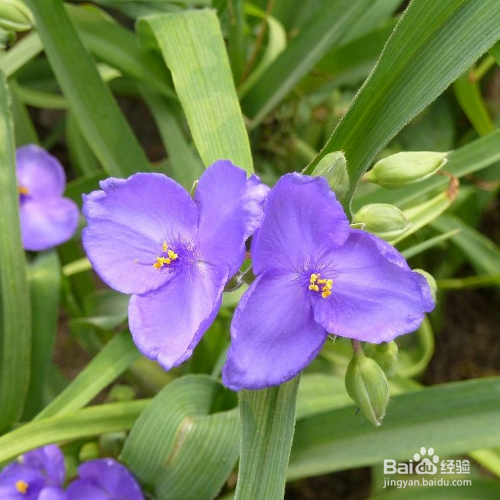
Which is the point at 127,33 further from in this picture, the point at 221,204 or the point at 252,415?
the point at 252,415

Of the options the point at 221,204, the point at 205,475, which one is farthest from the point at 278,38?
the point at 205,475

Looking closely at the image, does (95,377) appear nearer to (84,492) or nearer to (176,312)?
(84,492)

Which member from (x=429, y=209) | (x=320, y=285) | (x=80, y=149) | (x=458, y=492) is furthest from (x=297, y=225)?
(x=80, y=149)

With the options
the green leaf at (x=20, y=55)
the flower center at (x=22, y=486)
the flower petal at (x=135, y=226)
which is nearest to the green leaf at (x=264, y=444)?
Result: the flower petal at (x=135, y=226)

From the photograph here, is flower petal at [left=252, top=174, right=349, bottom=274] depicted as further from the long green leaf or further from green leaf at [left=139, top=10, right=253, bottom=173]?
the long green leaf

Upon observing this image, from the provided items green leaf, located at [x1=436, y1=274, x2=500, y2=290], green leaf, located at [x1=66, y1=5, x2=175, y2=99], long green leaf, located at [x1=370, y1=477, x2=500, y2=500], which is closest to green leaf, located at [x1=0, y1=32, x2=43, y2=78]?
green leaf, located at [x1=66, y1=5, x2=175, y2=99]

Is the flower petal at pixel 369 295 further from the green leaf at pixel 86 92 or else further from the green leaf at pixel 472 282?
the green leaf at pixel 472 282

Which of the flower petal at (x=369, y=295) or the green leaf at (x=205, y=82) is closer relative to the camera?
the flower petal at (x=369, y=295)
